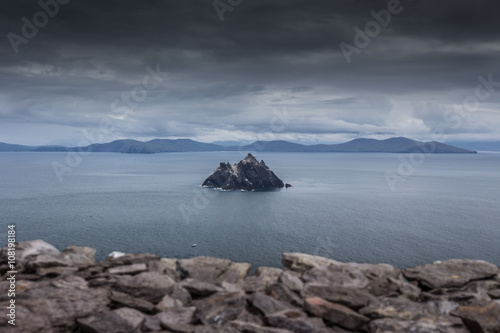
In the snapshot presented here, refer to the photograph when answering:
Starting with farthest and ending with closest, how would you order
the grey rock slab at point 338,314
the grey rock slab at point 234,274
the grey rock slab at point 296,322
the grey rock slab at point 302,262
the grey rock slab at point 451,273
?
1. the grey rock slab at point 302,262
2. the grey rock slab at point 234,274
3. the grey rock slab at point 451,273
4. the grey rock slab at point 338,314
5. the grey rock slab at point 296,322

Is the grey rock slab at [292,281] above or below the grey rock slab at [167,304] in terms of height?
above

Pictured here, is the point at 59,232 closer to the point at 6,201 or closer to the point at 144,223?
the point at 144,223

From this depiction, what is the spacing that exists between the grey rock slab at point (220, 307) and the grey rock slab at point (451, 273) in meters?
7.68

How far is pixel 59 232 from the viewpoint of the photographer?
97.7 metres

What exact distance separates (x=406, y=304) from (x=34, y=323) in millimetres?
12598

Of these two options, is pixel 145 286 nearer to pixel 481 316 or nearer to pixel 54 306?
pixel 54 306

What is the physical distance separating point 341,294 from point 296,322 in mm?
2605

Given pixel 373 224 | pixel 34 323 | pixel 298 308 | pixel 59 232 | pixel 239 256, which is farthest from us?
pixel 373 224

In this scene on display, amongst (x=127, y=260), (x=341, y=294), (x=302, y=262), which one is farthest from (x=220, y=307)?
(x=127, y=260)

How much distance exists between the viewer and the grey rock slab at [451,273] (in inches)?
555

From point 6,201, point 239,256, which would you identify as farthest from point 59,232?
point 6,201

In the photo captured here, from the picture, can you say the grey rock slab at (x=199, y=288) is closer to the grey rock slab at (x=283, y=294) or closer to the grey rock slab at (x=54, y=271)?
the grey rock slab at (x=283, y=294)

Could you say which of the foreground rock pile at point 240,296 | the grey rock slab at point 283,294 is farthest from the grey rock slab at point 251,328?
the grey rock slab at point 283,294

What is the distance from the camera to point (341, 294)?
1275cm
